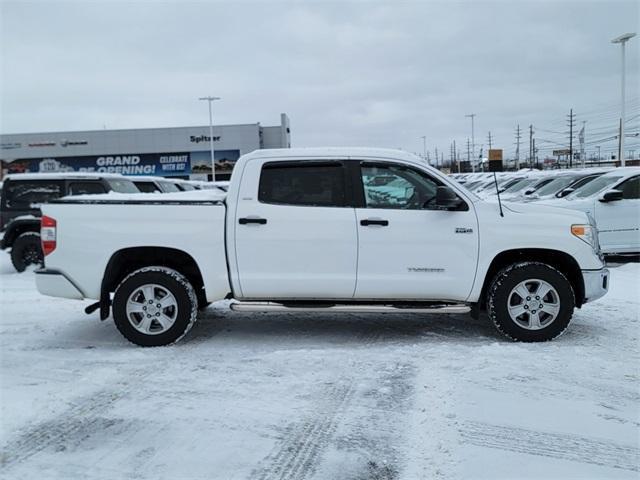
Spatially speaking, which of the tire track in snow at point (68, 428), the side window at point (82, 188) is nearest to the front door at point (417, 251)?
the tire track in snow at point (68, 428)

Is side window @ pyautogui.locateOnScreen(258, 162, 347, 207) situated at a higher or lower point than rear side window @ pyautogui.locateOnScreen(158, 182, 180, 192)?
lower

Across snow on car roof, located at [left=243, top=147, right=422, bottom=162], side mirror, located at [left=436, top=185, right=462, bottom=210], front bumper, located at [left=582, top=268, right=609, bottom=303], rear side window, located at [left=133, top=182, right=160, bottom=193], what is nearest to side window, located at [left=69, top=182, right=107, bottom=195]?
rear side window, located at [left=133, top=182, right=160, bottom=193]

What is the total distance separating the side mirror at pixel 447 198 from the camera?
545 centimetres

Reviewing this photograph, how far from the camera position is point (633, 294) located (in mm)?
7750

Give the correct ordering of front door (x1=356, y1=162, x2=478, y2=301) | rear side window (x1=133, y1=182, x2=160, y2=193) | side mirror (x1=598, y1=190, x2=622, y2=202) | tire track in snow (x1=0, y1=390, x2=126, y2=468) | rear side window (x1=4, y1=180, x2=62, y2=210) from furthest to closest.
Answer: rear side window (x1=133, y1=182, x2=160, y2=193)
rear side window (x1=4, y1=180, x2=62, y2=210)
side mirror (x1=598, y1=190, x2=622, y2=202)
front door (x1=356, y1=162, x2=478, y2=301)
tire track in snow (x1=0, y1=390, x2=126, y2=468)

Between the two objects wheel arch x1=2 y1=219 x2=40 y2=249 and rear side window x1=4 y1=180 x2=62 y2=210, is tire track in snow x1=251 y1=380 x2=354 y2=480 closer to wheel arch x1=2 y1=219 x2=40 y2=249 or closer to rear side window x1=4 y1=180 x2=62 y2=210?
wheel arch x1=2 y1=219 x2=40 y2=249

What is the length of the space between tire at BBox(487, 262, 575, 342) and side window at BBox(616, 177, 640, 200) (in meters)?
6.35

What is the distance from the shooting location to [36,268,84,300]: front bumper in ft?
18.7

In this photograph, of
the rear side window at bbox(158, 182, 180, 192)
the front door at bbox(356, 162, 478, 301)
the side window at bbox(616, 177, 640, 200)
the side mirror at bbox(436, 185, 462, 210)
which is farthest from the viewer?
the rear side window at bbox(158, 182, 180, 192)

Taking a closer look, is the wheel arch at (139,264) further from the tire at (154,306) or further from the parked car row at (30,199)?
the parked car row at (30,199)

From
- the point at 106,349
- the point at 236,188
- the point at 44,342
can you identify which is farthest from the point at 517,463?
the point at 44,342

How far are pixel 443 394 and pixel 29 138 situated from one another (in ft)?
227

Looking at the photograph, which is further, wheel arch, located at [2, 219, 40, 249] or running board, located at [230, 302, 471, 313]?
wheel arch, located at [2, 219, 40, 249]

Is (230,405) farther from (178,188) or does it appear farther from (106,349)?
(178,188)
